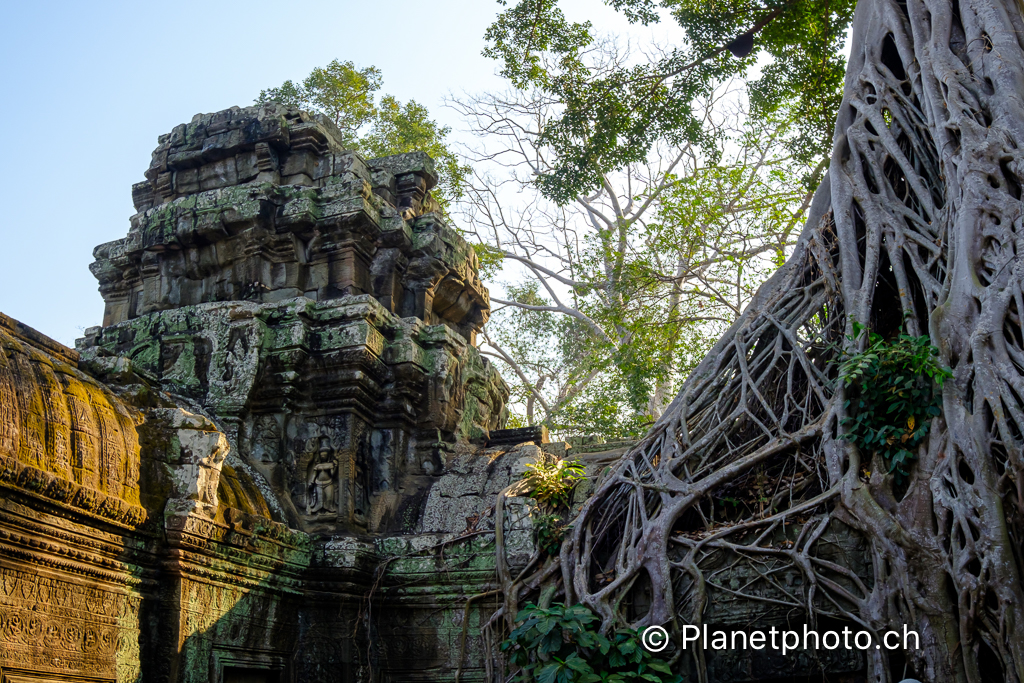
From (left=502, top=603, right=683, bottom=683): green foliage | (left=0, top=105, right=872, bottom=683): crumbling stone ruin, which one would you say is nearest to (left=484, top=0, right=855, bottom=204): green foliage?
(left=0, top=105, right=872, bottom=683): crumbling stone ruin

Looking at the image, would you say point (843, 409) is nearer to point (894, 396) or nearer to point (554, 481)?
point (894, 396)

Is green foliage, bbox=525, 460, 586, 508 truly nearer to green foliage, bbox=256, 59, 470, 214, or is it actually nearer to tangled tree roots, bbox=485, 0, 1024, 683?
tangled tree roots, bbox=485, 0, 1024, 683

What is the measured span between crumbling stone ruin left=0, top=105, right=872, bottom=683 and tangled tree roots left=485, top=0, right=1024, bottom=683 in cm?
45

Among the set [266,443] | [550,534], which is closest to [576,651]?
[550,534]

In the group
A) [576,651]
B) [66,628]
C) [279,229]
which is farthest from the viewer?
[279,229]

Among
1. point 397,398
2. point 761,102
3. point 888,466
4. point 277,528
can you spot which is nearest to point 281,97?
point 761,102

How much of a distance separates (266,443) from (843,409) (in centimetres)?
346

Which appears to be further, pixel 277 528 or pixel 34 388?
pixel 277 528

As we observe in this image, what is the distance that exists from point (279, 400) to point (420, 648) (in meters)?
1.80

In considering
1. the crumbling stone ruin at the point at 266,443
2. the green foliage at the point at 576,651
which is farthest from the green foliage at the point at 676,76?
the green foliage at the point at 576,651

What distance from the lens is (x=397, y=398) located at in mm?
6578

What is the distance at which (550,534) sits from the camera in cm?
545

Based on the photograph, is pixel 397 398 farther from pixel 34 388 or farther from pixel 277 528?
pixel 34 388

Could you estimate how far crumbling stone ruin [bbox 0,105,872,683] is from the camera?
4.31 m
